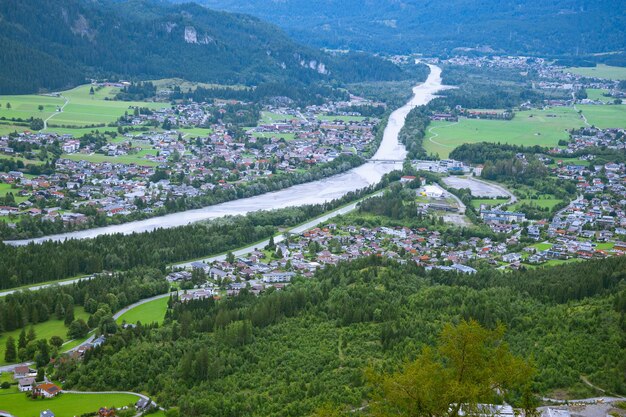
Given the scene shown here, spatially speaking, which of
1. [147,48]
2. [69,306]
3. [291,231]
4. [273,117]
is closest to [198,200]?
[291,231]

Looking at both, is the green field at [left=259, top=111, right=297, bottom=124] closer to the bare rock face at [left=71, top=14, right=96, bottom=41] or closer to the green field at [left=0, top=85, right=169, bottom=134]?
the green field at [left=0, top=85, right=169, bottom=134]

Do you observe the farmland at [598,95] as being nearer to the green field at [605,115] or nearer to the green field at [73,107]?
the green field at [605,115]

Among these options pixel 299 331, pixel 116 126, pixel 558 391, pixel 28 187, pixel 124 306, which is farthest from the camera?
pixel 116 126

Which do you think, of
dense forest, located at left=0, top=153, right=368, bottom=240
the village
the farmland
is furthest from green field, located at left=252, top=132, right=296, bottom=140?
the farmland

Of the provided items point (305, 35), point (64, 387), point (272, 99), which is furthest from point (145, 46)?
point (64, 387)

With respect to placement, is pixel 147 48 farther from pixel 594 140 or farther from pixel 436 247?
pixel 436 247

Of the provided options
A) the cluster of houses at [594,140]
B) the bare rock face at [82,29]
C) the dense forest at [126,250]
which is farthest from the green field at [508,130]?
the bare rock face at [82,29]

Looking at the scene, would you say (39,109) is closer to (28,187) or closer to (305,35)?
(28,187)
